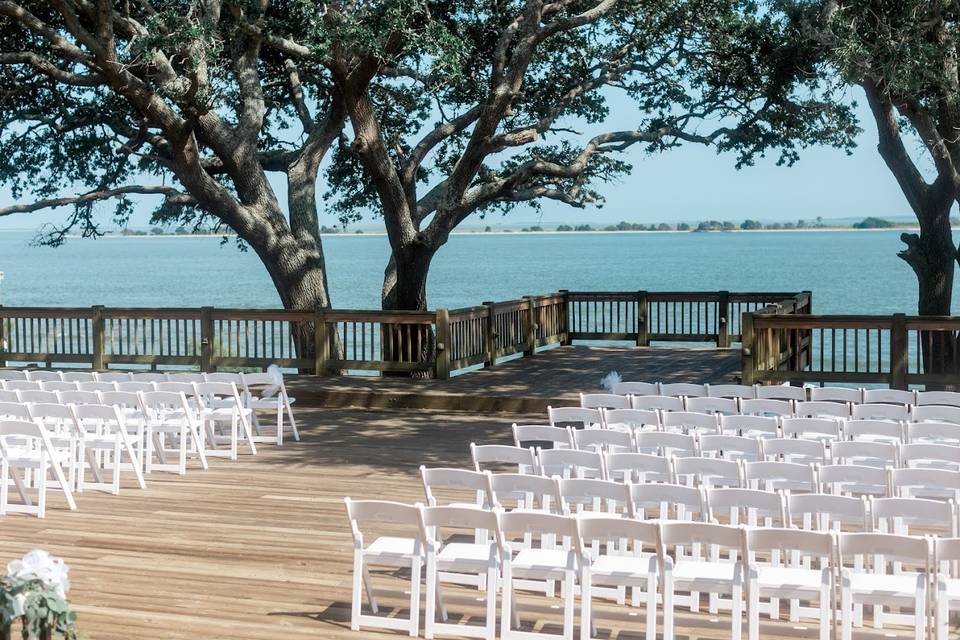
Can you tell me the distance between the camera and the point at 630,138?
72.0ft

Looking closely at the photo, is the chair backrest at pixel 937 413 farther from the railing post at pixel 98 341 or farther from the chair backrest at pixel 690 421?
the railing post at pixel 98 341

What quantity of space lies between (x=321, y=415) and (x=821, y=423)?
→ 742 centimetres

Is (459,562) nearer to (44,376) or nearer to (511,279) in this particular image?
(44,376)

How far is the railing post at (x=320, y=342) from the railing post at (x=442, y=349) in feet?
5.55

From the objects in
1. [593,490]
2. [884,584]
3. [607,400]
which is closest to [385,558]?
[593,490]

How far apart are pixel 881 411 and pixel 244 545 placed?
5368 mm

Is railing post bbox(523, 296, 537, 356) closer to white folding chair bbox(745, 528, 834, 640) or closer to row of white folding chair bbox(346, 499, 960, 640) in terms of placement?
row of white folding chair bbox(346, 499, 960, 640)

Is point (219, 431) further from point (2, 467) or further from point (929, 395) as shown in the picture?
point (929, 395)

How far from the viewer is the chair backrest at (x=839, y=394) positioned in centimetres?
1128

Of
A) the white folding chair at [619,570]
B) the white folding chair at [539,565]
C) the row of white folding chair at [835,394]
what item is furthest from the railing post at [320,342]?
the white folding chair at [619,570]

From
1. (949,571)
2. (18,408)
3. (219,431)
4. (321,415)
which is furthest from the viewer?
(321,415)

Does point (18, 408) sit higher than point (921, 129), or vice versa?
point (921, 129)

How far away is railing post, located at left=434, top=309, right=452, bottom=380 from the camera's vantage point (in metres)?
16.7

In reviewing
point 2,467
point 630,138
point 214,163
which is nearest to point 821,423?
point 2,467
